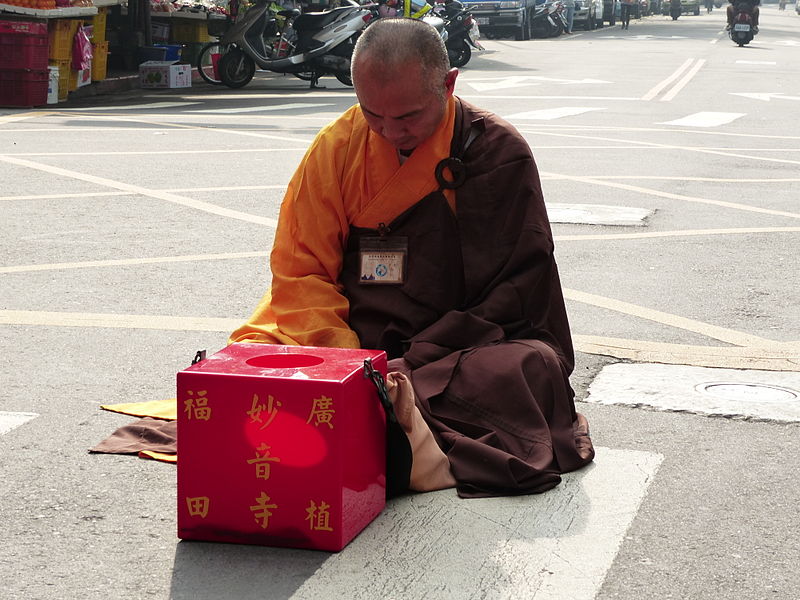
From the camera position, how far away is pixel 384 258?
143 inches

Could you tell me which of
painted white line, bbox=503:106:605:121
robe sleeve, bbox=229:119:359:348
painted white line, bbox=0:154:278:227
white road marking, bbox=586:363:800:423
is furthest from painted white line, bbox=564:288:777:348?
painted white line, bbox=503:106:605:121

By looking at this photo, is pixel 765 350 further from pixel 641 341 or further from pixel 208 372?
pixel 208 372

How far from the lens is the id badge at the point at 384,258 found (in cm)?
362

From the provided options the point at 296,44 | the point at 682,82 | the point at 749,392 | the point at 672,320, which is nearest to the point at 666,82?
the point at 682,82

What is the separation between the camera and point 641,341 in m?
4.91

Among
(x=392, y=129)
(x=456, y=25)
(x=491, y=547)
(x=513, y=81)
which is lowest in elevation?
(x=491, y=547)

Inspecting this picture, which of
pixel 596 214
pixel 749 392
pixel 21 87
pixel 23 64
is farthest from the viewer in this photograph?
pixel 21 87

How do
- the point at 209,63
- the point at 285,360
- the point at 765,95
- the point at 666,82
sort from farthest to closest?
the point at 666,82 → the point at 209,63 → the point at 765,95 → the point at 285,360

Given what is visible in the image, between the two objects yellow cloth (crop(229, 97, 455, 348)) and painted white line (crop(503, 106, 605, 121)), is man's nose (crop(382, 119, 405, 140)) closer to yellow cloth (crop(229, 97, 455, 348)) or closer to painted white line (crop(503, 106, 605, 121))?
yellow cloth (crop(229, 97, 455, 348))

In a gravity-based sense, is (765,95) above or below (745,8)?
below

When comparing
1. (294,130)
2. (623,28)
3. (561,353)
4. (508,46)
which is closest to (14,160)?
(294,130)

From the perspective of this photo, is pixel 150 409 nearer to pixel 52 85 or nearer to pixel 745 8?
pixel 52 85

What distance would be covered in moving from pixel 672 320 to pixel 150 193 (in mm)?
4017

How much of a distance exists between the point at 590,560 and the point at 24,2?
11.5m
